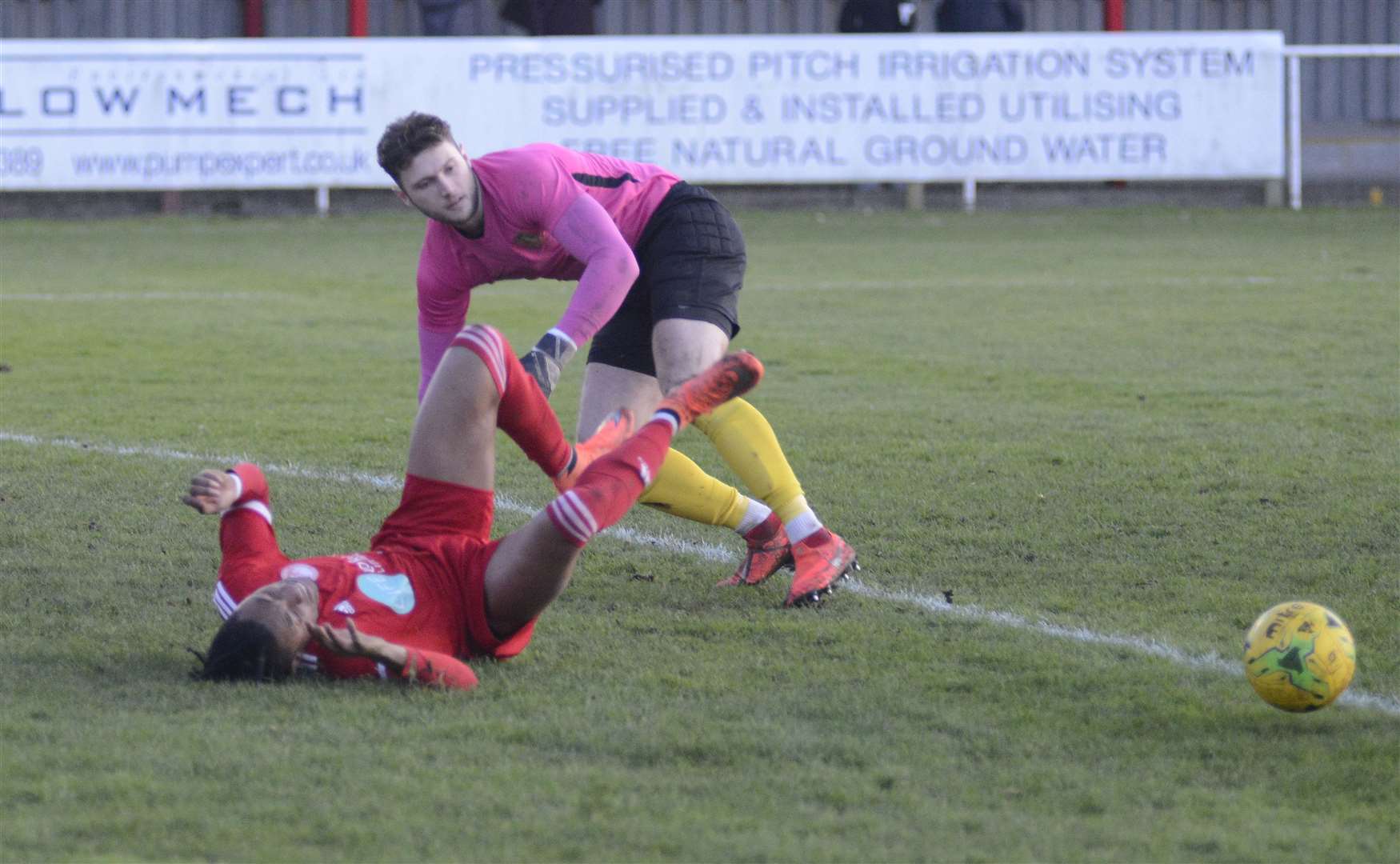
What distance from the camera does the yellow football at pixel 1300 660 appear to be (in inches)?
142

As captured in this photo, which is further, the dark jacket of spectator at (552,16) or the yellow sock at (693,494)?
the dark jacket of spectator at (552,16)

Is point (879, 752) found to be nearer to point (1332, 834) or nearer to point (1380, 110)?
point (1332, 834)

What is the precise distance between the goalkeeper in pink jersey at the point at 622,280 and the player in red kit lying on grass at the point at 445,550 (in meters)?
0.27

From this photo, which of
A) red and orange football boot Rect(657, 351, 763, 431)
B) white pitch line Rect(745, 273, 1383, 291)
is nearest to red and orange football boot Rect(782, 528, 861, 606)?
red and orange football boot Rect(657, 351, 763, 431)

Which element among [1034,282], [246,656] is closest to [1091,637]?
[246,656]

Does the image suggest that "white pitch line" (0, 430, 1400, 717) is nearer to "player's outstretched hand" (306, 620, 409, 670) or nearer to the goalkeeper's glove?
the goalkeeper's glove

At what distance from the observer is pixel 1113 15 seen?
20609mm

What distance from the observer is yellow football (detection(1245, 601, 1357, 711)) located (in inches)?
142

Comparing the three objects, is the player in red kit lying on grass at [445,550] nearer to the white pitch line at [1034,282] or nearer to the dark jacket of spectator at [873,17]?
the white pitch line at [1034,282]

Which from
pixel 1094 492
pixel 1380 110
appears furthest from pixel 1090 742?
pixel 1380 110

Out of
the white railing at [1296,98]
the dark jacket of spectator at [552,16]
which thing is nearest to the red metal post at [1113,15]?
the white railing at [1296,98]

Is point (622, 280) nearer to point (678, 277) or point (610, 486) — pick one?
point (678, 277)

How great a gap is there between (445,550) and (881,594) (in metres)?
1.35

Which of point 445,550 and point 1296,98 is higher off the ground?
point 1296,98
